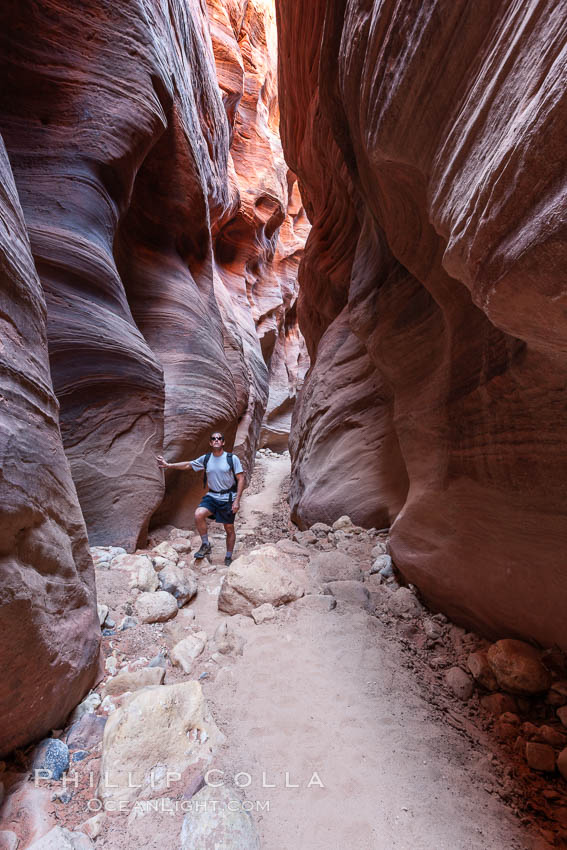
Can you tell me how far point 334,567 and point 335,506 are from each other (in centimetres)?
146

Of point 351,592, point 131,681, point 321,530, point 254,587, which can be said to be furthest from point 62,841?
point 321,530

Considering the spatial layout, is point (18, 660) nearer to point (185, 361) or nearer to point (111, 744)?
point (111, 744)

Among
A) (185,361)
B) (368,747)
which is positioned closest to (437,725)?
(368,747)

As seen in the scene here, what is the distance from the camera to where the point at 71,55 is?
15.5 feet

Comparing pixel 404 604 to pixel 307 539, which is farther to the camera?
pixel 307 539

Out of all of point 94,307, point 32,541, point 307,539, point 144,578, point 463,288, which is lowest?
point 144,578

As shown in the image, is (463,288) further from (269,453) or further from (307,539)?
(269,453)

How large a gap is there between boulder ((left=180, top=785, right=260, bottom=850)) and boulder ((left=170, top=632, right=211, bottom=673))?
80 centimetres

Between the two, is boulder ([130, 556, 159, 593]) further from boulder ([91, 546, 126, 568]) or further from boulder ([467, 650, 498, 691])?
boulder ([467, 650, 498, 691])

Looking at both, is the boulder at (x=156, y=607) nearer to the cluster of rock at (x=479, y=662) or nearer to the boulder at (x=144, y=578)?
the boulder at (x=144, y=578)

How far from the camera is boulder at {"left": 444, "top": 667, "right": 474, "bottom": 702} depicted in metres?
2.09

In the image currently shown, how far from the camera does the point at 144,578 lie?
10.1ft

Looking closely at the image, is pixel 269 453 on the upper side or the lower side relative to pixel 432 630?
upper

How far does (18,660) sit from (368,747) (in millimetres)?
1679
